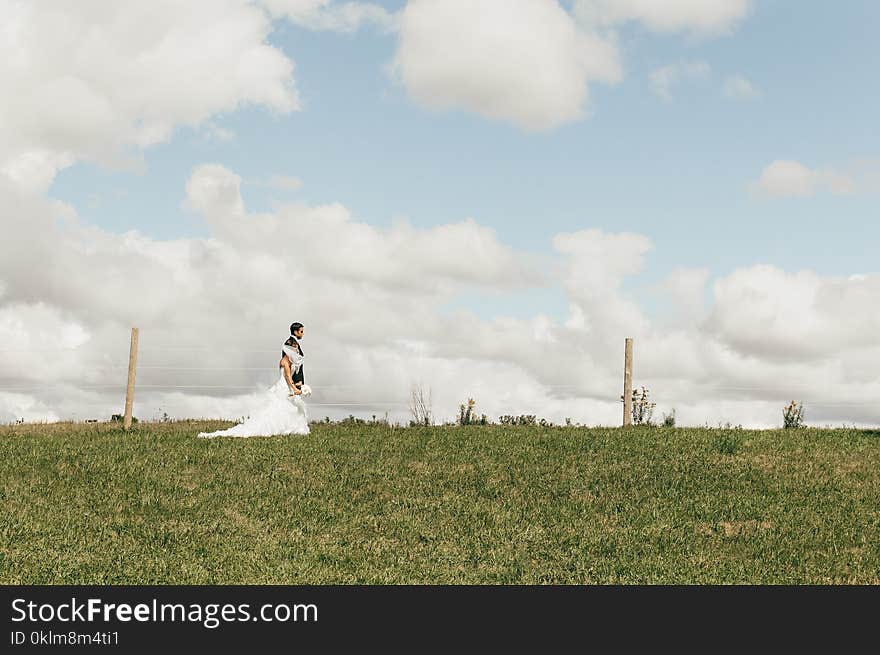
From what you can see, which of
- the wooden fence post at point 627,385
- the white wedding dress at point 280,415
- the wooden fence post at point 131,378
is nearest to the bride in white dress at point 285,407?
the white wedding dress at point 280,415

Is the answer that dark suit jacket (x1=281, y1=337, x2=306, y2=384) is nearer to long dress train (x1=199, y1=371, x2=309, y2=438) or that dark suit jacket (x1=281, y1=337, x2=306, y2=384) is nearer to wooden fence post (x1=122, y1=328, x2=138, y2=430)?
long dress train (x1=199, y1=371, x2=309, y2=438)

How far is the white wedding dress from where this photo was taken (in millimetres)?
21906

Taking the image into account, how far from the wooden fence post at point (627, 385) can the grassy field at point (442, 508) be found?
2.87 metres

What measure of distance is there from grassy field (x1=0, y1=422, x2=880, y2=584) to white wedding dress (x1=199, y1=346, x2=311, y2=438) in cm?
76

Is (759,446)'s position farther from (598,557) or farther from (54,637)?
(54,637)

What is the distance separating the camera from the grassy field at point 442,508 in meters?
12.5

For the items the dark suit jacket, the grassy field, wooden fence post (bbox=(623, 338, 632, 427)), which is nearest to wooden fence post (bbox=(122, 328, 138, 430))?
the grassy field

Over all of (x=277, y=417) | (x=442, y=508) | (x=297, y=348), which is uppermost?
(x=297, y=348)

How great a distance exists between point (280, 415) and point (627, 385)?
1022cm

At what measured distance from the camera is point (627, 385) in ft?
84.0

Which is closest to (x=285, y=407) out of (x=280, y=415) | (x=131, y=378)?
(x=280, y=415)

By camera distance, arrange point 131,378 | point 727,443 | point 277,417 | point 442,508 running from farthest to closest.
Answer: point 131,378 < point 277,417 < point 727,443 < point 442,508

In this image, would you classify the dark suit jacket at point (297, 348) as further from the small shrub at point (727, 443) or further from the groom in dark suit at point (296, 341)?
the small shrub at point (727, 443)

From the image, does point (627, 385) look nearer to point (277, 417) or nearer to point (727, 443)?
point (727, 443)
